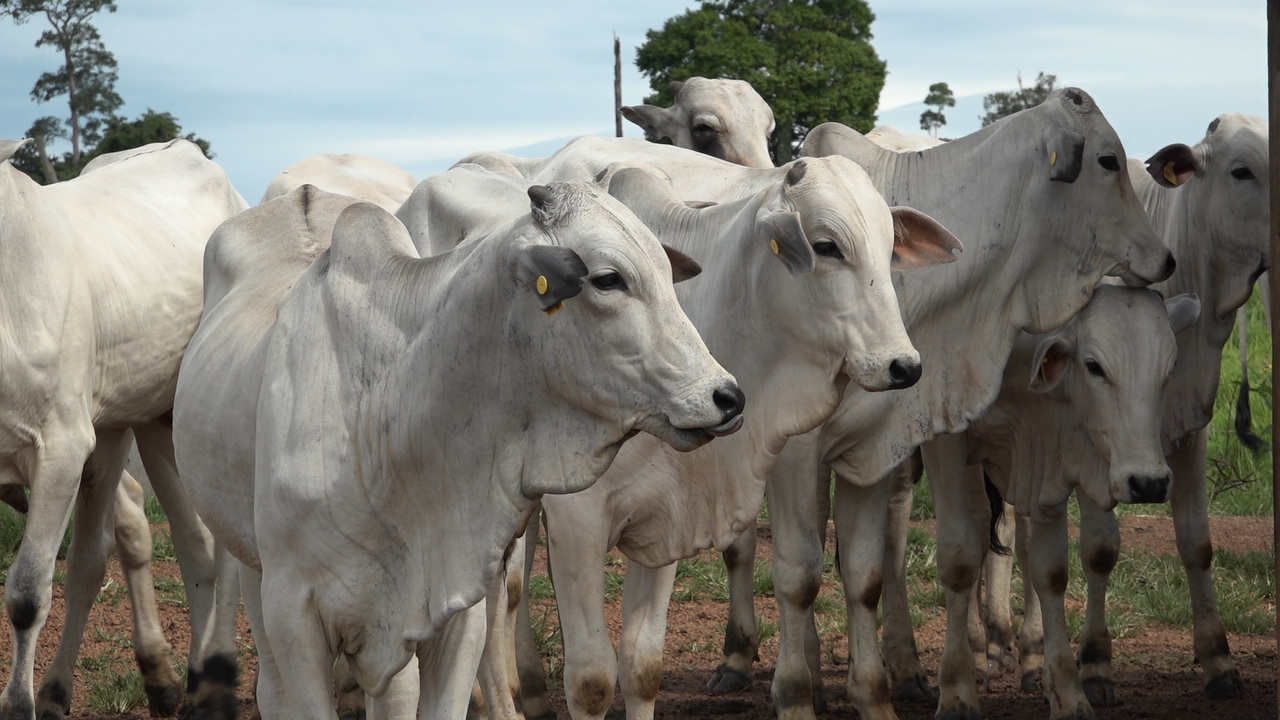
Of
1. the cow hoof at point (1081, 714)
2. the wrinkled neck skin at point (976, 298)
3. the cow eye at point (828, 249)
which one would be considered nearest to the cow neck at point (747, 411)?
the cow eye at point (828, 249)

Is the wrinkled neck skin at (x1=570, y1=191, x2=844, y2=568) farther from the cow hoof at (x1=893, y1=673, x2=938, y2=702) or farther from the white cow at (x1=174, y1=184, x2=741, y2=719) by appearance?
the cow hoof at (x1=893, y1=673, x2=938, y2=702)

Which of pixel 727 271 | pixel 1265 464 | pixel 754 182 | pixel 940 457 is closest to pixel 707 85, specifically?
pixel 754 182

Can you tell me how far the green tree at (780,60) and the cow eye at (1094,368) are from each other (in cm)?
2818

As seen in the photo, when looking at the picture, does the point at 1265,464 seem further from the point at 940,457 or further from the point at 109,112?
the point at 109,112

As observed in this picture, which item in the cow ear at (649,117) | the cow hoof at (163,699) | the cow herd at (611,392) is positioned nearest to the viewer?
the cow herd at (611,392)

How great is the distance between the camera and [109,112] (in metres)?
32.5

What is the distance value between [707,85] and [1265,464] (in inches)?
232

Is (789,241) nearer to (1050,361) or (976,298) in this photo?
(976,298)

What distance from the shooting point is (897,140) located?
8109mm

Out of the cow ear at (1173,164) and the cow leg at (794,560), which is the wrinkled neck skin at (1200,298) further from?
the cow leg at (794,560)

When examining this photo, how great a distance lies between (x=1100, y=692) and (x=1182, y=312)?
1.55 meters

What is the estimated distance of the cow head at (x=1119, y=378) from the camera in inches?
209

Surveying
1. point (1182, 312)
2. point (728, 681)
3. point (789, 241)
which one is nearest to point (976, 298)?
point (1182, 312)

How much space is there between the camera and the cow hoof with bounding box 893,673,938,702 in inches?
246
